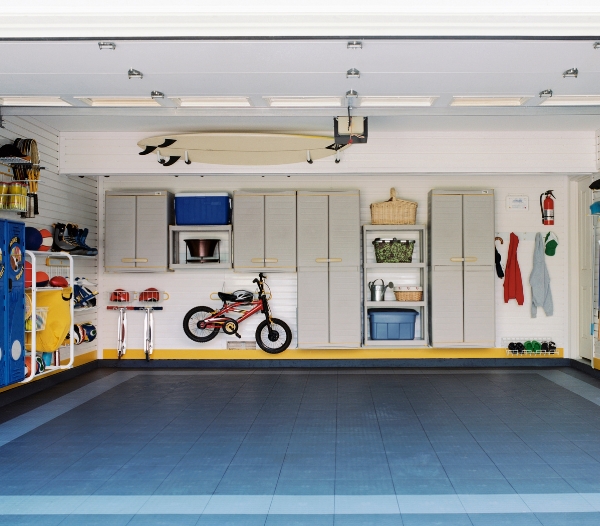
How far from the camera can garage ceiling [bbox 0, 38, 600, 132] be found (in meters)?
4.51

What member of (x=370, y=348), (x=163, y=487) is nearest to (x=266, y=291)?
(x=370, y=348)

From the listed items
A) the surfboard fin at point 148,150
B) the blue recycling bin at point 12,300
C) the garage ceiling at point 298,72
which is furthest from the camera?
the surfboard fin at point 148,150

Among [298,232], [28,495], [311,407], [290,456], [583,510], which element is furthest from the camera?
[298,232]

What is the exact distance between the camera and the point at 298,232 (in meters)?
8.86

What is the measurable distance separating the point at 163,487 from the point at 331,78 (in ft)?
11.5

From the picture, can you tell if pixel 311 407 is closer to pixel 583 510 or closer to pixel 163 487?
pixel 163 487

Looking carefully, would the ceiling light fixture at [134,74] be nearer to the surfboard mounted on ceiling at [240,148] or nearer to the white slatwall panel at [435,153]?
the surfboard mounted on ceiling at [240,148]

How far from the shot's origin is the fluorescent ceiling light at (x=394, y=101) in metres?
6.14

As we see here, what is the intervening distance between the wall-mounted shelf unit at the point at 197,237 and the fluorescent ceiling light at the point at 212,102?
2778mm

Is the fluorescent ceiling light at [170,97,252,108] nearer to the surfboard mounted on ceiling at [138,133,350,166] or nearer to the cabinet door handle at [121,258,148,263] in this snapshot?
the surfboard mounted on ceiling at [138,133,350,166]

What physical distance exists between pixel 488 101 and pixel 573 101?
80 cm

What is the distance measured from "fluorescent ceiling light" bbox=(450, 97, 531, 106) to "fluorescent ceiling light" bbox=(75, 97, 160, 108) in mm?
3046

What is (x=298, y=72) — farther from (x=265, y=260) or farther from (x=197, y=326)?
(x=197, y=326)

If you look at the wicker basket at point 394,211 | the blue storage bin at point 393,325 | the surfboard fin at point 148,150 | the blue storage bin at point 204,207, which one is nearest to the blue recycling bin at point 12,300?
the surfboard fin at point 148,150
